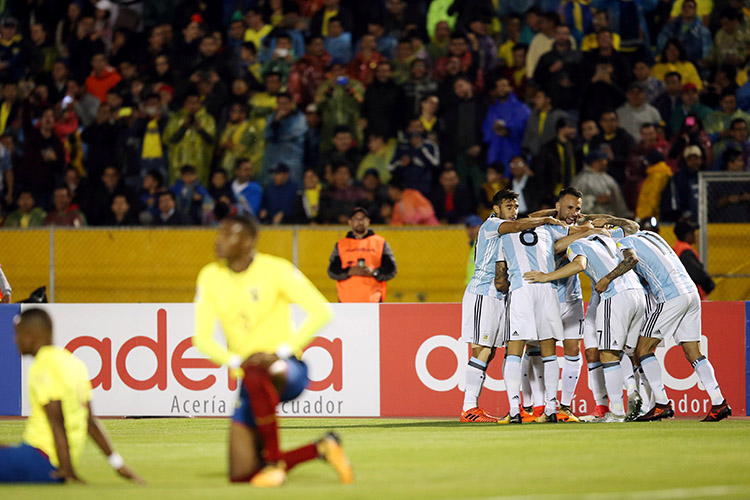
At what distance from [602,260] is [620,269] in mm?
275

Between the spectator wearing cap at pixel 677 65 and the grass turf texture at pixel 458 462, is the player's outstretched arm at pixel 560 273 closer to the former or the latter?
the grass turf texture at pixel 458 462

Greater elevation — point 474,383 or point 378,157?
point 378,157

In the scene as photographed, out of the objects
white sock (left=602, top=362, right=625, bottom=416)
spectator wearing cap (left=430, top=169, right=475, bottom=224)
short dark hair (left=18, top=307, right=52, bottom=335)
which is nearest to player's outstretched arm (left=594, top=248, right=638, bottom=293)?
white sock (left=602, top=362, right=625, bottom=416)

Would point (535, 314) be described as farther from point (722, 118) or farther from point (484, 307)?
point (722, 118)

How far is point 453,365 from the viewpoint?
1502 cm

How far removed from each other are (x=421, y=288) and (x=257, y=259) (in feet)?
30.9

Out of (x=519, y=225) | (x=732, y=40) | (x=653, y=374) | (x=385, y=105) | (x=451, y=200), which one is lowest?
(x=653, y=374)

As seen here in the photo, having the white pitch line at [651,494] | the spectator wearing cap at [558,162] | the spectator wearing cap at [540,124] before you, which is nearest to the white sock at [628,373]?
the spectator wearing cap at [558,162]

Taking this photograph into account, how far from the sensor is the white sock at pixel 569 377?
544 inches

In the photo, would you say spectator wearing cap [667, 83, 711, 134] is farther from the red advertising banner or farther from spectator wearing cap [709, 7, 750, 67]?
the red advertising banner

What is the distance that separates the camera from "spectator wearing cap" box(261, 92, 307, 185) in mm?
19375

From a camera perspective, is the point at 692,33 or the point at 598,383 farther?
the point at 692,33

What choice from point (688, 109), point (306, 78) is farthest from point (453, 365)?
point (306, 78)

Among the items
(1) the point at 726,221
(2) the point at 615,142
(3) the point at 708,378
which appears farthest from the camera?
(2) the point at 615,142
